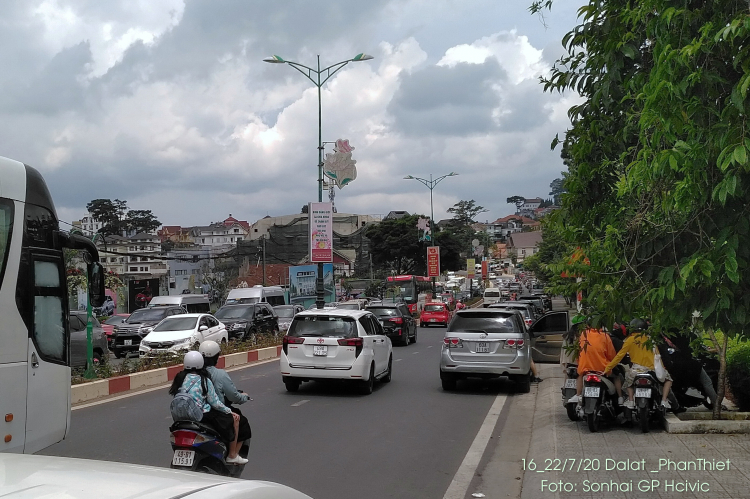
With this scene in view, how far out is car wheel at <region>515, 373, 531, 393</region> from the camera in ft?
49.8

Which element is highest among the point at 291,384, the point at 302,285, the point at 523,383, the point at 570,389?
the point at 302,285

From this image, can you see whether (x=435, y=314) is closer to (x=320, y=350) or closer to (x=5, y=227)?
(x=320, y=350)

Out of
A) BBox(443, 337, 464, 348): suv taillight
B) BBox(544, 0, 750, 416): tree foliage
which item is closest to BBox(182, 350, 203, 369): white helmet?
BBox(544, 0, 750, 416): tree foliage

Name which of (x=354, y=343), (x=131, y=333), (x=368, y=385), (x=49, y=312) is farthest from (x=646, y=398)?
(x=131, y=333)

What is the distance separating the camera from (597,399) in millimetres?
9469

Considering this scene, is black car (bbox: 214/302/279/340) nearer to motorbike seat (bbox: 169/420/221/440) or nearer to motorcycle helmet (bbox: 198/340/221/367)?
motorcycle helmet (bbox: 198/340/221/367)

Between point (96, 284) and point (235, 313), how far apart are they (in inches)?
823

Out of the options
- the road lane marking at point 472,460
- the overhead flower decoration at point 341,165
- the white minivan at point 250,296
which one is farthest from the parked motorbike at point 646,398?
the white minivan at point 250,296

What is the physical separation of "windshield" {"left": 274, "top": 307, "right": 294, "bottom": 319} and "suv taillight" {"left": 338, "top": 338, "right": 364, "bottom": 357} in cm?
1950

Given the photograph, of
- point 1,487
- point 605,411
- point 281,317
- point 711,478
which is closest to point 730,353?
point 605,411

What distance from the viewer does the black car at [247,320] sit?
89.8 feet

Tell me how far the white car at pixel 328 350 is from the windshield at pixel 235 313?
14.0 metres

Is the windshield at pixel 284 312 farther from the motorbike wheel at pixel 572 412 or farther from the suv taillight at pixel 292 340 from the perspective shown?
the motorbike wheel at pixel 572 412

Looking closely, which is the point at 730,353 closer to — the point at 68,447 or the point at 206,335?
the point at 68,447
